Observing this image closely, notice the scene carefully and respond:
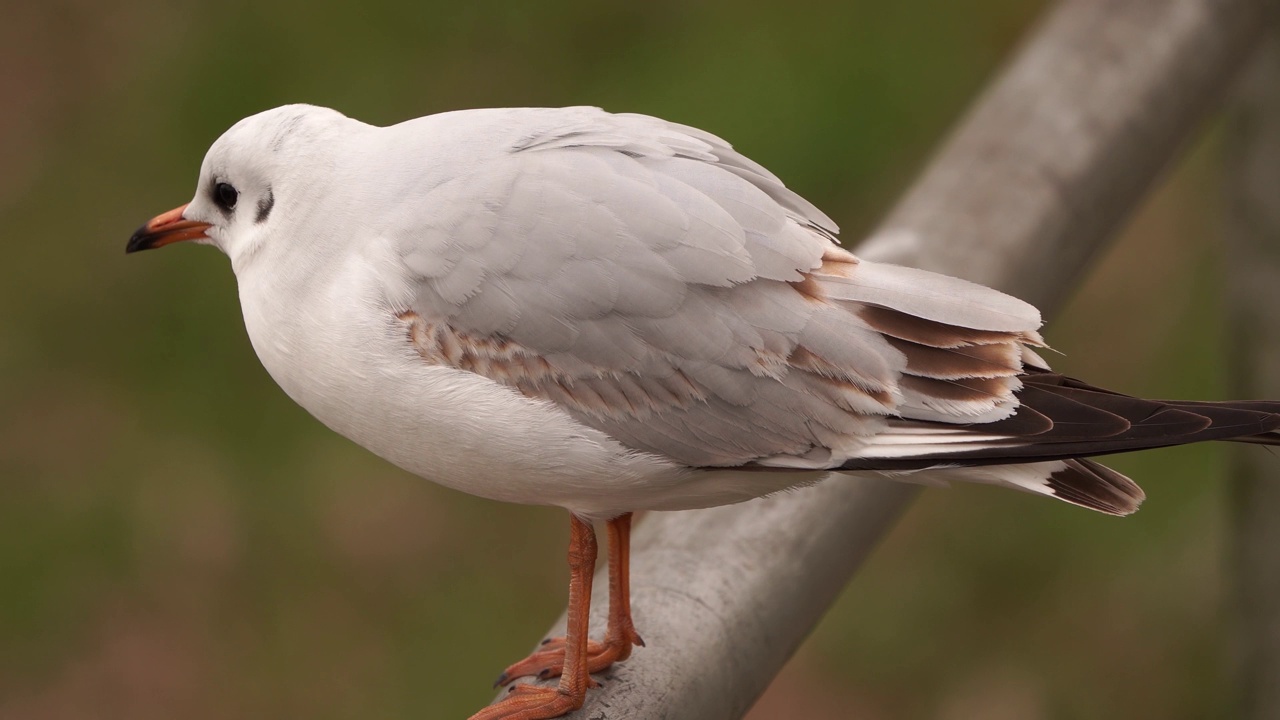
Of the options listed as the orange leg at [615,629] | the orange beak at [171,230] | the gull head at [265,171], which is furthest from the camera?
the orange leg at [615,629]

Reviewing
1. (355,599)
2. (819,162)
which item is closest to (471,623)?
(355,599)

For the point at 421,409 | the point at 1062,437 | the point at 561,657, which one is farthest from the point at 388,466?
the point at 1062,437

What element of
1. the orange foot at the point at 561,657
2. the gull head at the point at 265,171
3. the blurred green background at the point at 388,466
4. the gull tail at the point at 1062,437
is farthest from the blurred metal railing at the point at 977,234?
the blurred green background at the point at 388,466

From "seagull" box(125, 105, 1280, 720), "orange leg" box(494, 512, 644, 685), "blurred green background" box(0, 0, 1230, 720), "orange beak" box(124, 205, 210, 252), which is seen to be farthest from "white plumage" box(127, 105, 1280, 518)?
"blurred green background" box(0, 0, 1230, 720)

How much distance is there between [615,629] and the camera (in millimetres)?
1881

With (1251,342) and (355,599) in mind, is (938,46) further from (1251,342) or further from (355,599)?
(355,599)

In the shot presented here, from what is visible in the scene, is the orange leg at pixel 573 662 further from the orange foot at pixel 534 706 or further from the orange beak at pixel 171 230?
the orange beak at pixel 171 230

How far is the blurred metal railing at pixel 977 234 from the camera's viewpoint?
1.84 metres

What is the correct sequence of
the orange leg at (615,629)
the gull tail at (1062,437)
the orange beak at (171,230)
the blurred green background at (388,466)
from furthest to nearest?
the blurred green background at (388,466) < the orange leg at (615,629) < the orange beak at (171,230) < the gull tail at (1062,437)

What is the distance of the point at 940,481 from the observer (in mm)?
1621

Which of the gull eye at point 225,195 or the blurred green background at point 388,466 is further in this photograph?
the blurred green background at point 388,466

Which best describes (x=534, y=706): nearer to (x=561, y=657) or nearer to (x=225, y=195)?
(x=561, y=657)

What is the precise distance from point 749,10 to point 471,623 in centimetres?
234

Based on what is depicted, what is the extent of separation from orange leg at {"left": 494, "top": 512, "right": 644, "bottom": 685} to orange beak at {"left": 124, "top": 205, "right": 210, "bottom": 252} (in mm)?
631
